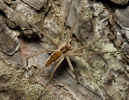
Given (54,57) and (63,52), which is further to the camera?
(63,52)

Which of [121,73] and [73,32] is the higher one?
[73,32]

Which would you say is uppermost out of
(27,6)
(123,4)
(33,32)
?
(27,6)

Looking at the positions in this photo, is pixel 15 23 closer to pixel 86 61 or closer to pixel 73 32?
pixel 73 32

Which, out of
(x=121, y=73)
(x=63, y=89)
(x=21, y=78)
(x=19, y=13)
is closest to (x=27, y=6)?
(x=19, y=13)

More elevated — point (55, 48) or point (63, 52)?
point (55, 48)

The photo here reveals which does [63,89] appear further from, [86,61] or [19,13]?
[19,13]

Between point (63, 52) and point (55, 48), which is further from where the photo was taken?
point (63, 52)

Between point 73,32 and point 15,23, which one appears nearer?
point 15,23
